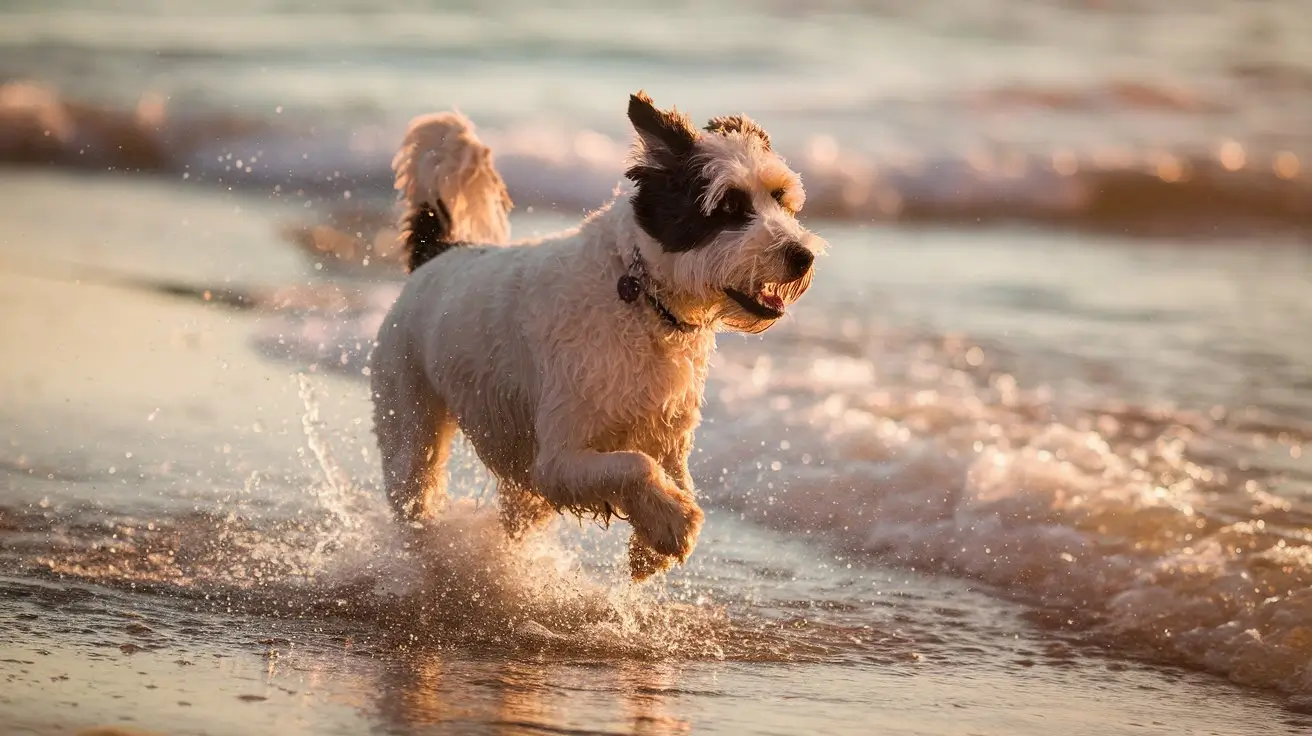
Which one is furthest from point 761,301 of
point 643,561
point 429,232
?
point 429,232

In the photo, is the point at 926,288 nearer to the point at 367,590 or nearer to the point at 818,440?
the point at 818,440

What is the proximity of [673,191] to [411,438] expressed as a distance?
Result: 177 cm

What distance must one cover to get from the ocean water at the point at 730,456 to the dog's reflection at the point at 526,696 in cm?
2

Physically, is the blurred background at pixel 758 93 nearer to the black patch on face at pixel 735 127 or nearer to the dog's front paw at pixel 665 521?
the black patch on face at pixel 735 127

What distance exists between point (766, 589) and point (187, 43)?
1786cm

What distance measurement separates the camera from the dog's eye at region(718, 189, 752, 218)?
5.41 metres

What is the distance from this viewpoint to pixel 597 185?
1662 cm

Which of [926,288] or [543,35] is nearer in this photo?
[926,288]

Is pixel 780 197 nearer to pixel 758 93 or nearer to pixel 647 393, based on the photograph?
pixel 647 393

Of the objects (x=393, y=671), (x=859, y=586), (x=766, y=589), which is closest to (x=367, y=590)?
(x=393, y=671)

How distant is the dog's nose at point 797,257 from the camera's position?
17.5 ft

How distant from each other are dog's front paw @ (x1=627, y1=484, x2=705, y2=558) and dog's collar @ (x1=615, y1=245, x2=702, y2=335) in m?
0.57

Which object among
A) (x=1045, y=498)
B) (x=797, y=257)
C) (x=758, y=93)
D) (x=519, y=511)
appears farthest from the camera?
(x=758, y=93)

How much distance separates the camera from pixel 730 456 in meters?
8.41
